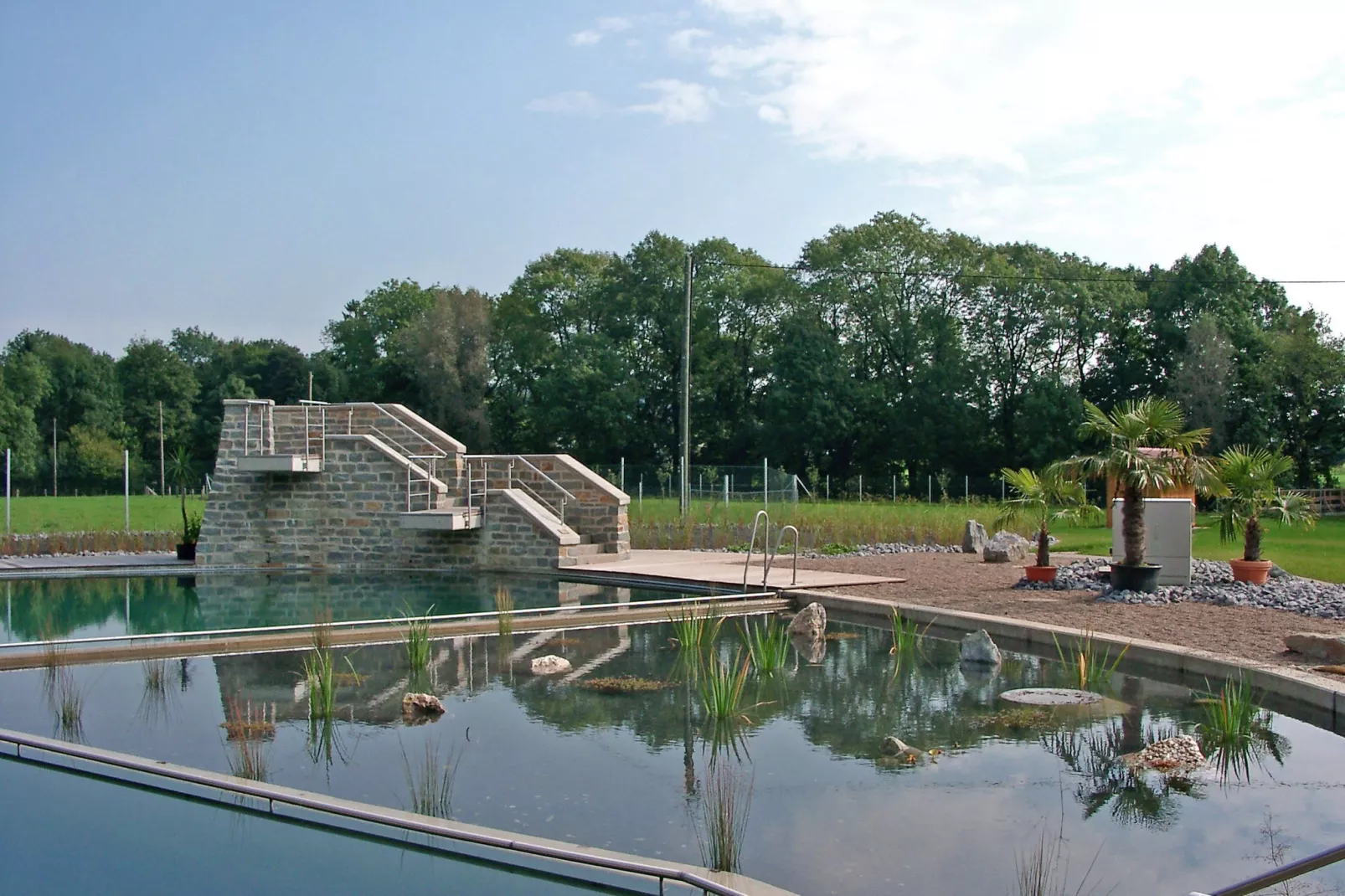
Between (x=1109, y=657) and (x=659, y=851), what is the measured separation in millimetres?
5709

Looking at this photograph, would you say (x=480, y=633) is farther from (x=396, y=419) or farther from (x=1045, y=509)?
(x=396, y=419)

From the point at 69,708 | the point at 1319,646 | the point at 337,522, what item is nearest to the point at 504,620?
the point at 69,708

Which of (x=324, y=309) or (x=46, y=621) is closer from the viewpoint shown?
(x=46, y=621)

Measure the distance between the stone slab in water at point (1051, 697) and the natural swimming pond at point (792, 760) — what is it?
16cm

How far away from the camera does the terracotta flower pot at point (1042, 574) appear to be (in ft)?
45.1

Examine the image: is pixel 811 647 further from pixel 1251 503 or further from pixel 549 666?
pixel 1251 503

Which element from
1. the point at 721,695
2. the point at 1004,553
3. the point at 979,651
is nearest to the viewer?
the point at 721,695

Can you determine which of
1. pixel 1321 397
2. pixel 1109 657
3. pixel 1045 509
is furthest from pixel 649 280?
pixel 1109 657

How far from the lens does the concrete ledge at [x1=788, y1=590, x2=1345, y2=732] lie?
770 cm

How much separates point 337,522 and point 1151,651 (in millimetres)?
12825

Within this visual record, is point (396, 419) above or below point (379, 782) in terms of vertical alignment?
above

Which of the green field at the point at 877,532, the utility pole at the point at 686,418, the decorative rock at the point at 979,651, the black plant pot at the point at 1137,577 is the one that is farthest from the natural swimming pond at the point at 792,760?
the utility pole at the point at 686,418

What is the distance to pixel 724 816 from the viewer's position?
16.6ft

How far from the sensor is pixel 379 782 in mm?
6230
